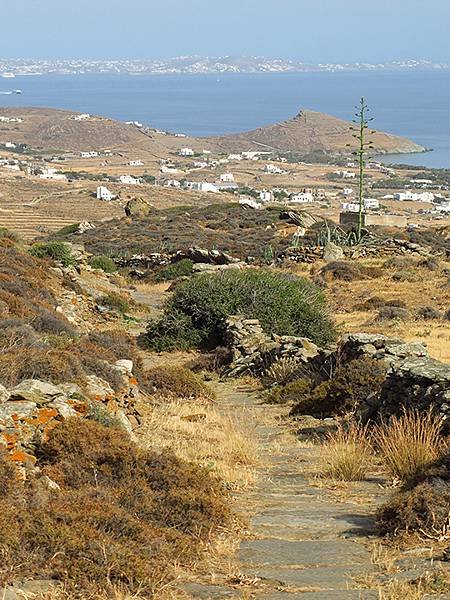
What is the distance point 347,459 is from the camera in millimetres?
9781

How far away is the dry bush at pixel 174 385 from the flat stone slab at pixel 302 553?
8111 mm

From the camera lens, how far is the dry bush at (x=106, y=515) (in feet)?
20.5

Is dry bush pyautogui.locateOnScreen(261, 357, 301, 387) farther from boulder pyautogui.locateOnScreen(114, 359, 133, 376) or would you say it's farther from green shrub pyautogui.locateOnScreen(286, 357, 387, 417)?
boulder pyautogui.locateOnScreen(114, 359, 133, 376)

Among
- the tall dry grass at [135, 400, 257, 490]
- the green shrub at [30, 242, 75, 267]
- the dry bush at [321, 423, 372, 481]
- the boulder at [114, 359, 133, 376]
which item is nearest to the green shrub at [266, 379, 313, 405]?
the tall dry grass at [135, 400, 257, 490]

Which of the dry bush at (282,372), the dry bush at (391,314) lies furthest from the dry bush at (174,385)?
the dry bush at (391,314)

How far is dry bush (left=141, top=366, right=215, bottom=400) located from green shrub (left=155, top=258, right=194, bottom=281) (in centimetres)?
2019

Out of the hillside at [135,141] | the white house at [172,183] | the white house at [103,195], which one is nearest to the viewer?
the white house at [103,195]

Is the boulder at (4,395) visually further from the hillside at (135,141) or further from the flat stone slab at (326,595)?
the hillside at (135,141)

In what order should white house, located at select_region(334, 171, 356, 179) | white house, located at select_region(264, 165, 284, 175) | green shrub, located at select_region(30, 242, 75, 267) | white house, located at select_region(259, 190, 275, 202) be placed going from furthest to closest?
white house, located at select_region(264, 165, 284, 175)
white house, located at select_region(334, 171, 356, 179)
white house, located at select_region(259, 190, 275, 202)
green shrub, located at select_region(30, 242, 75, 267)

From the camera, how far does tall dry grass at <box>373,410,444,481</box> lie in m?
9.13

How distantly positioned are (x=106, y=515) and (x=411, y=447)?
3708 millimetres

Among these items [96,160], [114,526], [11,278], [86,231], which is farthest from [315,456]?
[96,160]

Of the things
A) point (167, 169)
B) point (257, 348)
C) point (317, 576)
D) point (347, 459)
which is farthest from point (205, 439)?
point (167, 169)

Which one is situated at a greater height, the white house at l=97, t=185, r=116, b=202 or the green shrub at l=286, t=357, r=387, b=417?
the green shrub at l=286, t=357, r=387, b=417
